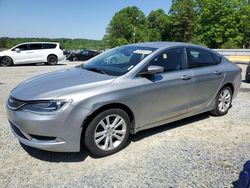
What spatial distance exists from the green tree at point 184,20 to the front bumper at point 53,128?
66.1 m

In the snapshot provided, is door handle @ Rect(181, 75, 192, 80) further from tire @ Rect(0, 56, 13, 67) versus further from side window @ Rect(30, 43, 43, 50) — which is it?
side window @ Rect(30, 43, 43, 50)

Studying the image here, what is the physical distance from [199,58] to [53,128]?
122 inches

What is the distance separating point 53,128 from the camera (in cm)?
363

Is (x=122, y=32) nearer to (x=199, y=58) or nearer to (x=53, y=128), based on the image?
(x=199, y=58)

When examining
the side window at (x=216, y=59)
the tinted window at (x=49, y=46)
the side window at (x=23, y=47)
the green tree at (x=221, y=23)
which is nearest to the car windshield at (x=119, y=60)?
the side window at (x=216, y=59)

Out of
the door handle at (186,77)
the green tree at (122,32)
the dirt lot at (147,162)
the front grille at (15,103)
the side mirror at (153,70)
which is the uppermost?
the green tree at (122,32)

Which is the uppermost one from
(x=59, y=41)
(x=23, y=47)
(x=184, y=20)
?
(x=184, y=20)

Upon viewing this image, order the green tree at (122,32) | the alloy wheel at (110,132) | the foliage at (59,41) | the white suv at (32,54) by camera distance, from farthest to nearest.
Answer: the green tree at (122,32)
the foliage at (59,41)
the white suv at (32,54)
the alloy wheel at (110,132)

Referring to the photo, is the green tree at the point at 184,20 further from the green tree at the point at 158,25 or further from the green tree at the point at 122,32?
the green tree at the point at 122,32

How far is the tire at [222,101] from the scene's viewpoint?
5.91 meters

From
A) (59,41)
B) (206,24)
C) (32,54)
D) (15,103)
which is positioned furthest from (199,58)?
(59,41)

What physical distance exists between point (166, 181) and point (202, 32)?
65.1m

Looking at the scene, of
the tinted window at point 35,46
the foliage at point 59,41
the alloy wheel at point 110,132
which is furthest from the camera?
the foliage at point 59,41

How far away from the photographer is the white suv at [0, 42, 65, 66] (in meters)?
18.3
